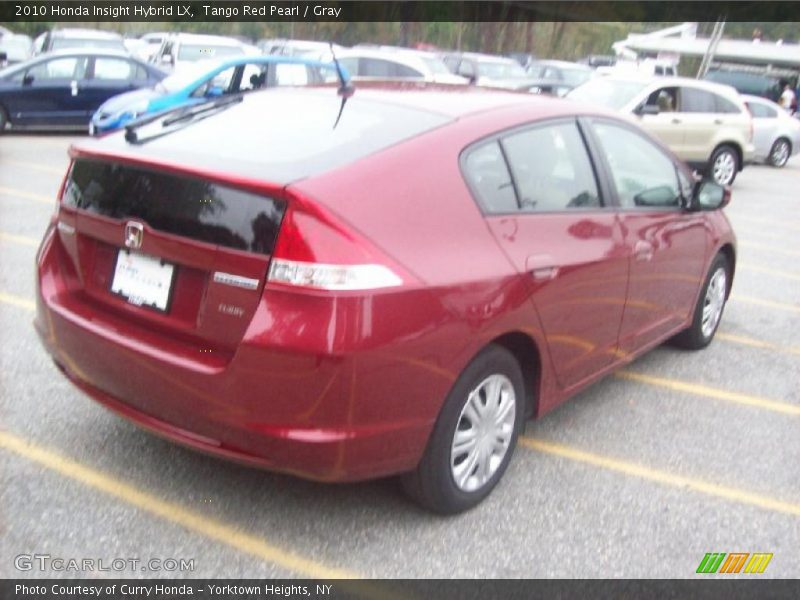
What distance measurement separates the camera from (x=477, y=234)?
10.3 feet

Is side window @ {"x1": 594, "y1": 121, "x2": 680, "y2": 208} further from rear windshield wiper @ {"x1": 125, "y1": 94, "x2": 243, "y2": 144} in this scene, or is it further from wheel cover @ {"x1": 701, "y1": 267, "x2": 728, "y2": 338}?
rear windshield wiper @ {"x1": 125, "y1": 94, "x2": 243, "y2": 144}

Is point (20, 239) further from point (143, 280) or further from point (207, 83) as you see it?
point (207, 83)

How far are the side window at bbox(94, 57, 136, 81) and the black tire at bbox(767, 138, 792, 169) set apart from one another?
1367cm

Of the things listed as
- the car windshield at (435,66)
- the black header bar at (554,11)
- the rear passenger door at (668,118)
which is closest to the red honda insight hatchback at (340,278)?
the rear passenger door at (668,118)

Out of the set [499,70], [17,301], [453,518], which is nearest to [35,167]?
[17,301]

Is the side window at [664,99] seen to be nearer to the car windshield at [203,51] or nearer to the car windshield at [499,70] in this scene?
the car windshield at [203,51]

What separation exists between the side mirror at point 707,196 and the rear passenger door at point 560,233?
0.98 meters

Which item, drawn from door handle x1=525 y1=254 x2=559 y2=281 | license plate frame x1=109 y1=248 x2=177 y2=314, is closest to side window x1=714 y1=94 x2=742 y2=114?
door handle x1=525 y1=254 x2=559 y2=281

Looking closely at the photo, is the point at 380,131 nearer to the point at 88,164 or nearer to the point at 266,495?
the point at 88,164

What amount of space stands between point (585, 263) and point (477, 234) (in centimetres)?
75

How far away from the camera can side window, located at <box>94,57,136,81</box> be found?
14.4 m

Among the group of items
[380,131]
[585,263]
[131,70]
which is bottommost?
[131,70]

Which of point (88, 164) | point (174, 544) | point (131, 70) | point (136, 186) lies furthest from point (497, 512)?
point (131, 70)

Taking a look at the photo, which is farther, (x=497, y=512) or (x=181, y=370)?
(x=497, y=512)
